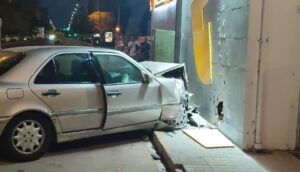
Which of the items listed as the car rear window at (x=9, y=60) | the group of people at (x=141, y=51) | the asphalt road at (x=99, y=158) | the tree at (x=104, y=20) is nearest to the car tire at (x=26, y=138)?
the asphalt road at (x=99, y=158)

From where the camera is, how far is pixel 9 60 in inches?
297

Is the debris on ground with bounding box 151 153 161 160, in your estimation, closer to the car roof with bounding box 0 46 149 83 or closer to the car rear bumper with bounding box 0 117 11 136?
the car roof with bounding box 0 46 149 83

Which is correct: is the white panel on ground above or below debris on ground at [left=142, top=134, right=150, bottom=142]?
above

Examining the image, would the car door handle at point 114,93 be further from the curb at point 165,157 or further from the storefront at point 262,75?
the storefront at point 262,75

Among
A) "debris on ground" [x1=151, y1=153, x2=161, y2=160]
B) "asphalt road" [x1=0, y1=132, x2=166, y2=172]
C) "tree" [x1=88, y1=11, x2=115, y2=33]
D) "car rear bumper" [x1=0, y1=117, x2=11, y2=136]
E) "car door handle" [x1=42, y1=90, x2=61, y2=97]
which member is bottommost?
"debris on ground" [x1=151, y1=153, x2=161, y2=160]

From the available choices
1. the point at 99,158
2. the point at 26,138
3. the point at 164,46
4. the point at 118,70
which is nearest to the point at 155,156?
the point at 99,158

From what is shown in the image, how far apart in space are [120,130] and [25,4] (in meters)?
78.2

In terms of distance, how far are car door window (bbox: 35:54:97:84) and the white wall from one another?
2508mm

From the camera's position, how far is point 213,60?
9867 millimetres

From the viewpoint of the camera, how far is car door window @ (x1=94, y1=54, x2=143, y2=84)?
27.3ft

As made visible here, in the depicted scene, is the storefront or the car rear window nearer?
the car rear window

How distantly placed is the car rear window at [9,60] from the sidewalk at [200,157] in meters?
2.56

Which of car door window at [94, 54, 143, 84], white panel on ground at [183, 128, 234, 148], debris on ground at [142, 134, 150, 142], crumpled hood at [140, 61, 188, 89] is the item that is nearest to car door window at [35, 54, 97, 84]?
car door window at [94, 54, 143, 84]

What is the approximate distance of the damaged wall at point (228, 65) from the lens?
26.0 ft
